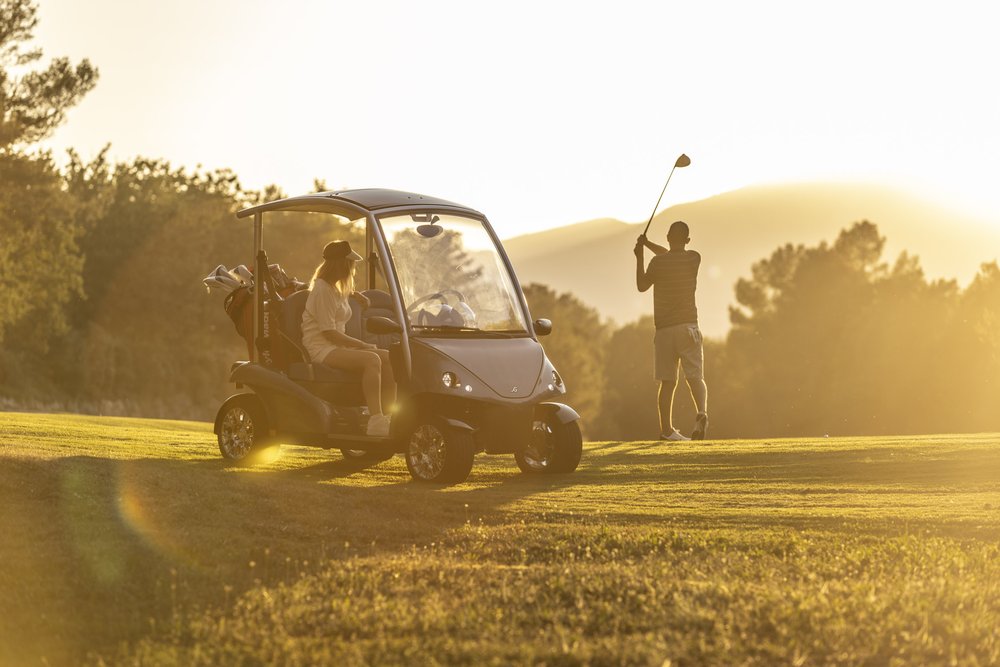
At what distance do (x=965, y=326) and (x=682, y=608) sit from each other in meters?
55.7

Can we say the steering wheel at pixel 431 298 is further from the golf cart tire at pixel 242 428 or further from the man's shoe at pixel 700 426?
the man's shoe at pixel 700 426

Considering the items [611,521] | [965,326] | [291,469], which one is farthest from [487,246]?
[965,326]

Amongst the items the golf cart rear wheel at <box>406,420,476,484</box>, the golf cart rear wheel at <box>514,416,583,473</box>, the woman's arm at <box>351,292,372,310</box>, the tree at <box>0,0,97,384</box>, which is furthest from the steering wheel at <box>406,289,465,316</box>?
the tree at <box>0,0,97,384</box>

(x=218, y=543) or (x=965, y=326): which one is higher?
(x=965, y=326)

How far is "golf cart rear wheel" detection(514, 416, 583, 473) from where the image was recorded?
42.7 ft

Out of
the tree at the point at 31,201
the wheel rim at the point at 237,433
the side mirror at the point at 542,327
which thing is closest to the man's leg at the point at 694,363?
the side mirror at the point at 542,327

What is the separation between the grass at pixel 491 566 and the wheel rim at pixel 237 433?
57 centimetres

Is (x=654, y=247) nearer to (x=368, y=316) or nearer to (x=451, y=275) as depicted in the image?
(x=451, y=275)

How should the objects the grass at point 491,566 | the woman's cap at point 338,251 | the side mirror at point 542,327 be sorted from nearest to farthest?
the grass at point 491,566 < the woman's cap at point 338,251 < the side mirror at point 542,327

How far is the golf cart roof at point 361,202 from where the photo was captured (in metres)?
13.1

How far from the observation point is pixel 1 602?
7051 mm

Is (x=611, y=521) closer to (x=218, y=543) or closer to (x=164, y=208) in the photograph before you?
(x=218, y=543)

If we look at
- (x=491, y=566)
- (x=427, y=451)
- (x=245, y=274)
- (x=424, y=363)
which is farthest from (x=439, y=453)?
(x=491, y=566)

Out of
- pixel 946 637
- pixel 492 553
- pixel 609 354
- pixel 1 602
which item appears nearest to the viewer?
pixel 946 637
